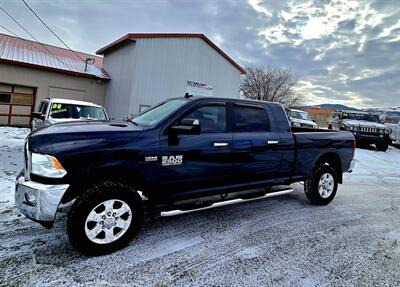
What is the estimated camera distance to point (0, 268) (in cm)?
258

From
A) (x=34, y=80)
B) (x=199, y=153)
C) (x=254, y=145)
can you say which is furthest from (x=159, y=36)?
(x=199, y=153)

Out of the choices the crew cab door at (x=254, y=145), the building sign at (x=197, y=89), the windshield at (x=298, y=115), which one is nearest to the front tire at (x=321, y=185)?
the crew cab door at (x=254, y=145)

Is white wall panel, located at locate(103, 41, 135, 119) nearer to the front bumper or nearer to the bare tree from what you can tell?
the front bumper

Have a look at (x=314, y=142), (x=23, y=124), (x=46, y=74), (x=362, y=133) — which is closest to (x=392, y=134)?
(x=362, y=133)

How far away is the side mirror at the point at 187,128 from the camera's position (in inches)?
128

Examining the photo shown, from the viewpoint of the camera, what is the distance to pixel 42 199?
2.66m

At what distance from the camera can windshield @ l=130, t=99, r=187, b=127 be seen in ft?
11.7

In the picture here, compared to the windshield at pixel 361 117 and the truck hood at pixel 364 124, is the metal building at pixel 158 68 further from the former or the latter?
the truck hood at pixel 364 124

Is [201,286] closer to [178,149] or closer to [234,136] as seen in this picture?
[178,149]

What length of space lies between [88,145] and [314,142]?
13.3 ft

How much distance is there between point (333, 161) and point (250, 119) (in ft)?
8.12

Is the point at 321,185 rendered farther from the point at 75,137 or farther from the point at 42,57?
the point at 42,57

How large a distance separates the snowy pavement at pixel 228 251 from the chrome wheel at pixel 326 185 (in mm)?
378

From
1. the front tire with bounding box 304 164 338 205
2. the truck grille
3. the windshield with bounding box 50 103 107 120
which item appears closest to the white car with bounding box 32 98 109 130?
the windshield with bounding box 50 103 107 120
